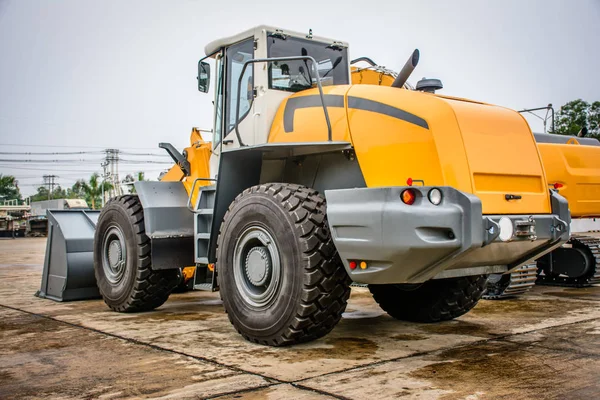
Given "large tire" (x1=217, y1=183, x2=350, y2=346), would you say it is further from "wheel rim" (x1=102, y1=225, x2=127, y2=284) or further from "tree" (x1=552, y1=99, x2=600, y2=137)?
"tree" (x1=552, y1=99, x2=600, y2=137)

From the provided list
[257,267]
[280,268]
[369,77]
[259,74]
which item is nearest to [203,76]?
[259,74]

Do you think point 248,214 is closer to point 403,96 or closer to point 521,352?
point 403,96

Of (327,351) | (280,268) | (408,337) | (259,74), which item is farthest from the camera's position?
(259,74)

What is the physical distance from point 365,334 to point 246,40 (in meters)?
3.12

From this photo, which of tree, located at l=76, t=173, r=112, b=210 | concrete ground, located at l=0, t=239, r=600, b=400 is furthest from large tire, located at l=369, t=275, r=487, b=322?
tree, located at l=76, t=173, r=112, b=210

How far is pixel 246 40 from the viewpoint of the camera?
6.89 metres

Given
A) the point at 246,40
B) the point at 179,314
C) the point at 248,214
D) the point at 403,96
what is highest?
the point at 246,40

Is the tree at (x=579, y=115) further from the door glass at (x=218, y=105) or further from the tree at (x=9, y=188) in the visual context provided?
the tree at (x=9, y=188)

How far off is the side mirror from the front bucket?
307 centimetres

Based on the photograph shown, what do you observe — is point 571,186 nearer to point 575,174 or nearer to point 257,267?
point 575,174

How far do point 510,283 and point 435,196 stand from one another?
4.42 metres

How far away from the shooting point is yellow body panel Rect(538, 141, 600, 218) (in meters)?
8.91

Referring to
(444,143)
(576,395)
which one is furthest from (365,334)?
(576,395)

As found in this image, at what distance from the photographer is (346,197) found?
5.29 meters
